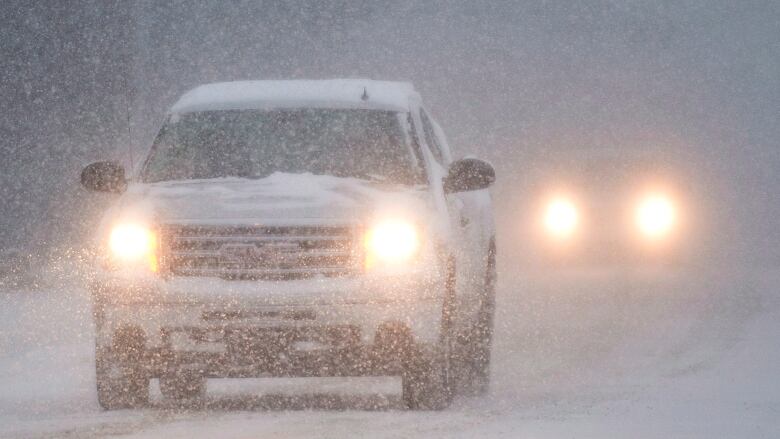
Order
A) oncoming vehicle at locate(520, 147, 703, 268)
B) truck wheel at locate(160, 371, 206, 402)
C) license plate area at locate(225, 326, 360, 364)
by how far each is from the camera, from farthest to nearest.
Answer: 1. oncoming vehicle at locate(520, 147, 703, 268)
2. truck wheel at locate(160, 371, 206, 402)
3. license plate area at locate(225, 326, 360, 364)

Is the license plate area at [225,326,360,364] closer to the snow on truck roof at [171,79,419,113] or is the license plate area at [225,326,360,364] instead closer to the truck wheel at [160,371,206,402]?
the truck wheel at [160,371,206,402]

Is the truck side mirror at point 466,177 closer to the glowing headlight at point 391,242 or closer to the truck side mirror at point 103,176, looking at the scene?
the glowing headlight at point 391,242

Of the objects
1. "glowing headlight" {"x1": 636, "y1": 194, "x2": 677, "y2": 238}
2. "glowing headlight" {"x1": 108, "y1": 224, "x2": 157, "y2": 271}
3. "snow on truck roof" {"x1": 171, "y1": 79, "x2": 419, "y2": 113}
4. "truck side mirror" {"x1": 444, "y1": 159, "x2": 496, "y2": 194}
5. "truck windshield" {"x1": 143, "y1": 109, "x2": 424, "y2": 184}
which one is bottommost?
"glowing headlight" {"x1": 636, "y1": 194, "x2": 677, "y2": 238}

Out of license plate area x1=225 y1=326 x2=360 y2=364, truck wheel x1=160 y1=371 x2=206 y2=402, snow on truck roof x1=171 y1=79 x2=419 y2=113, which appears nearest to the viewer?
license plate area x1=225 y1=326 x2=360 y2=364

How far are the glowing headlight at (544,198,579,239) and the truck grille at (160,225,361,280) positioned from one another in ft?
28.3

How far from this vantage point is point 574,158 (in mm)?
18094

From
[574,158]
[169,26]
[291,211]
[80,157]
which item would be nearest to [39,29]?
[80,157]

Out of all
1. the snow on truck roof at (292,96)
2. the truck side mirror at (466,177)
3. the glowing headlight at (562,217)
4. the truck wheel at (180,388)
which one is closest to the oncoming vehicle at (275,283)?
the truck side mirror at (466,177)

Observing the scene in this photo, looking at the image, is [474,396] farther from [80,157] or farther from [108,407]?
[80,157]

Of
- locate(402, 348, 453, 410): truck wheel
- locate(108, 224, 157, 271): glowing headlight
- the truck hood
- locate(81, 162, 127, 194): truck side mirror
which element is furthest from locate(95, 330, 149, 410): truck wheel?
locate(402, 348, 453, 410): truck wheel

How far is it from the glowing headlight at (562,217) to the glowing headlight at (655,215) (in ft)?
2.06

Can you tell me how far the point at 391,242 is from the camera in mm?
9266

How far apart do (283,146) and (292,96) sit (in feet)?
1.66

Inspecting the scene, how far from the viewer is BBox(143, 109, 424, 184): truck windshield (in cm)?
1021
